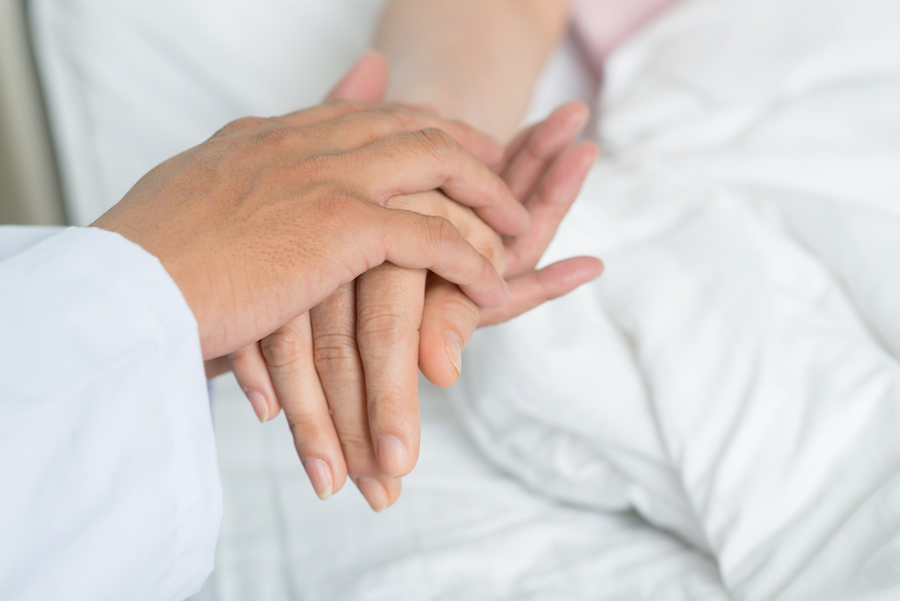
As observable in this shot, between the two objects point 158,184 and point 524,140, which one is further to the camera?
point 524,140

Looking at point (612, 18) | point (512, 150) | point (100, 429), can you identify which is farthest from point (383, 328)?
point (612, 18)

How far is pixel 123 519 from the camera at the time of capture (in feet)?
1.34

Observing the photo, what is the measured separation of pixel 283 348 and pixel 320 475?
0.11m

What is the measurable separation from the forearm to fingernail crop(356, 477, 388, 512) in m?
0.54

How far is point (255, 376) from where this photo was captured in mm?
585

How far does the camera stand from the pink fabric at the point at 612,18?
1249 millimetres

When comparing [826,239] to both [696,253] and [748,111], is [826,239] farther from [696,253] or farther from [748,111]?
[748,111]

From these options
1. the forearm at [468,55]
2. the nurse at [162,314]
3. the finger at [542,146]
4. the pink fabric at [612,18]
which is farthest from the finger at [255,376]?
the pink fabric at [612,18]

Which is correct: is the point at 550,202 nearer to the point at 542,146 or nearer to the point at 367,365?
the point at 542,146

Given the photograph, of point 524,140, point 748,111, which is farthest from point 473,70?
point 748,111

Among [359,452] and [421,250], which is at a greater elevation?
[421,250]

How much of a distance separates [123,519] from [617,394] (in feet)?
1.49

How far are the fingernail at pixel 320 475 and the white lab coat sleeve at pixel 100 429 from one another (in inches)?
3.6

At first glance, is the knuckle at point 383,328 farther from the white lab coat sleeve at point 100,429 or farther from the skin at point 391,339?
the white lab coat sleeve at point 100,429
